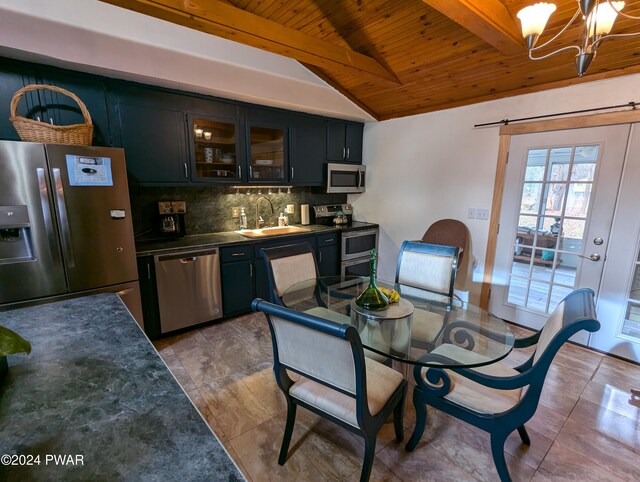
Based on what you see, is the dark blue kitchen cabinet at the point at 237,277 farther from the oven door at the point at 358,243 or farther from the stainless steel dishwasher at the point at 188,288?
the oven door at the point at 358,243

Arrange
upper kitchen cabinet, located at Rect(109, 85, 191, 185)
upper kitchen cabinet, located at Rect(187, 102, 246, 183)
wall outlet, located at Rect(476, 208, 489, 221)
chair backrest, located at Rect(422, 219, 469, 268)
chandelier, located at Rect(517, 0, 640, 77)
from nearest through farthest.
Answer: chandelier, located at Rect(517, 0, 640, 77) < upper kitchen cabinet, located at Rect(109, 85, 191, 185) < upper kitchen cabinet, located at Rect(187, 102, 246, 183) < wall outlet, located at Rect(476, 208, 489, 221) < chair backrest, located at Rect(422, 219, 469, 268)

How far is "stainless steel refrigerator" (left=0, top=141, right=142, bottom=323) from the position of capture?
1.93 meters

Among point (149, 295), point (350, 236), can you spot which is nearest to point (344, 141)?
point (350, 236)

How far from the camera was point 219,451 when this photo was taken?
0.70 meters

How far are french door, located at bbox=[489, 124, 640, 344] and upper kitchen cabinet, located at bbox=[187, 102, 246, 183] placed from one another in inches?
108

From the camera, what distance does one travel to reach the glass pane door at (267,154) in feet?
10.8

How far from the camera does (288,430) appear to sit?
5.20ft

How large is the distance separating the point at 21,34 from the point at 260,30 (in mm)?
1534

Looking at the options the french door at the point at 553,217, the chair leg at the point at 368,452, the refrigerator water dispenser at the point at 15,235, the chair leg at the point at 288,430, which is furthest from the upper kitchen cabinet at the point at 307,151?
the chair leg at the point at 368,452

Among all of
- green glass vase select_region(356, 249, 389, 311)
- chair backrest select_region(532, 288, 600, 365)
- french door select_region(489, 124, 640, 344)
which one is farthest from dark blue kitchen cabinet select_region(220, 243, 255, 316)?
french door select_region(489, 124, 640, 344)

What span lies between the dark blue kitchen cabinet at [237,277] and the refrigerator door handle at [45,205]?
Result: 126cm

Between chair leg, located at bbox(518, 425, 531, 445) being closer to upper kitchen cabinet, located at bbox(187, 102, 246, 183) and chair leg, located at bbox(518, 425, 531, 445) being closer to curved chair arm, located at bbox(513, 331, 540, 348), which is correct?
curved chair arm, located at bbox(513, 331, 540, 348)

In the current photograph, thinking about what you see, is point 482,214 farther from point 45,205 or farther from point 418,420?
point 45,205

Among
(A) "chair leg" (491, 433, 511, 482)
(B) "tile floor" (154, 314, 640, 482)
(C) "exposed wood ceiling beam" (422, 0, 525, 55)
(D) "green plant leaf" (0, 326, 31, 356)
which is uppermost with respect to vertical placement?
(C) "exposed wood ceiling beam" (422, 0, 525, 55)
